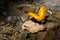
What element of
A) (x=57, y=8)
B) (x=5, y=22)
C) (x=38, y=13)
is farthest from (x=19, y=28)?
(x=57, y=8)

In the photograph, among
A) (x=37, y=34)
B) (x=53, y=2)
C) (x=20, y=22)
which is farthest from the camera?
(x=53, y=2)

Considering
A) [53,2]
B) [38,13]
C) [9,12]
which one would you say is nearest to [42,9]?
[38,13]

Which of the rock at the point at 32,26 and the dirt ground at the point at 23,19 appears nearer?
the dirt ground at the point at 23,19

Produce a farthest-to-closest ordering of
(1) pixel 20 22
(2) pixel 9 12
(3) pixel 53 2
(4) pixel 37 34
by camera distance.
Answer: (3) pixel 53 2
(2) pixel 9 12
(1) pixel 20 22
(4) pixel 37 34

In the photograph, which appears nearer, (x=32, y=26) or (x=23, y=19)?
(x=32, y=26)

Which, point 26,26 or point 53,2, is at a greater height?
point 53,2

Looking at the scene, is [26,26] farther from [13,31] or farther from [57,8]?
[57,8]

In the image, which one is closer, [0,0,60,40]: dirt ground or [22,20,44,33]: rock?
[0,0,60,40]: dirt ground

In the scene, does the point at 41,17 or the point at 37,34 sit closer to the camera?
the point at 37,34
